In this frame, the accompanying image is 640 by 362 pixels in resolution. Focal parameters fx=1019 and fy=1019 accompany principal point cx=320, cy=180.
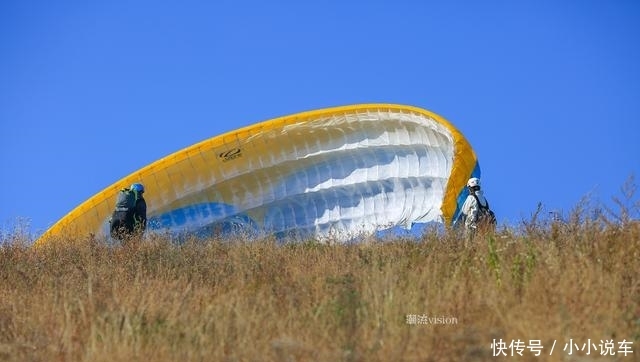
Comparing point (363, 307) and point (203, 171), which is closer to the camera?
point (363, 307)

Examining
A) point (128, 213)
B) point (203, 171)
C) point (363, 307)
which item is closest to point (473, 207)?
point (128, 213)

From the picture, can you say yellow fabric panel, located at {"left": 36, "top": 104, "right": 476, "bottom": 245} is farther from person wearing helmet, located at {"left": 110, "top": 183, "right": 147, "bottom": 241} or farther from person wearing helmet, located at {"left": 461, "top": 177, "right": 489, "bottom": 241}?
person wearing helmet, located at {"left": 461, "top": 177, "right": 489, "bottom": 241}

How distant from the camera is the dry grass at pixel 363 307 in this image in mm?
6500

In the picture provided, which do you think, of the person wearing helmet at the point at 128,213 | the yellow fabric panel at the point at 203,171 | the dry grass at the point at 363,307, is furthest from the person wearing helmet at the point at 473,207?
the yellow fabric panel at the point at 203,171

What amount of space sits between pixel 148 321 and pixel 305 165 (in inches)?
698

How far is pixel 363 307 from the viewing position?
7102 millimetres

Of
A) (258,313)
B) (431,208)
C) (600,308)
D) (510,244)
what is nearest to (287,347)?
(258,313)

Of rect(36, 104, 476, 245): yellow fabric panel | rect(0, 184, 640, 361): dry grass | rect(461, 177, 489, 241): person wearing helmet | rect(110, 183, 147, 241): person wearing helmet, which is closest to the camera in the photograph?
rect(0, 184, 640, 361): dry grass

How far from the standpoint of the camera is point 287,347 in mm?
6457

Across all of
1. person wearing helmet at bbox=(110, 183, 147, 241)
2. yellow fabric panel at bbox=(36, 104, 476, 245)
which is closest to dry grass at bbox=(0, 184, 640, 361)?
person wearing helmet at bbox=(110, 183, 147, 241)

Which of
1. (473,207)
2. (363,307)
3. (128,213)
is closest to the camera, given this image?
(363,307)

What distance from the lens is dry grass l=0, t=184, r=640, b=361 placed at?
650 centimetres

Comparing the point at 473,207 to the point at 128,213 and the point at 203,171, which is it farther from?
the point at 203,171

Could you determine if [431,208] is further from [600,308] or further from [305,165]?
[600,308]
